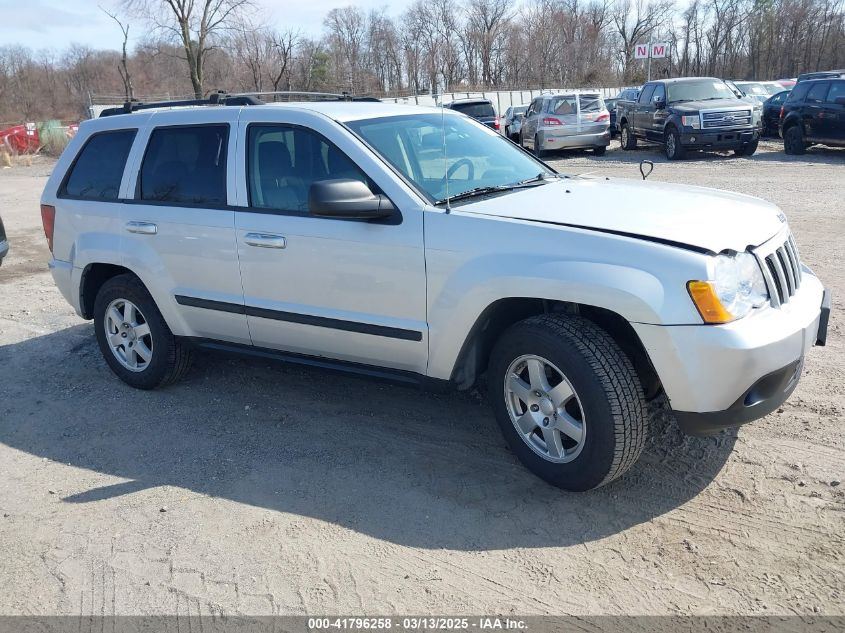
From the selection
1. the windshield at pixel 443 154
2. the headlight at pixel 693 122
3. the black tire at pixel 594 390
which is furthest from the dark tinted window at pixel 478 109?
the black tire at pixel 594 390

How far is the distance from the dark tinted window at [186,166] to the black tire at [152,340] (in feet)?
2.14

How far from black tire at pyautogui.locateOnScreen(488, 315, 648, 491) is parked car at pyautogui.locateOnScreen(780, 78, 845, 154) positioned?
52.7ft

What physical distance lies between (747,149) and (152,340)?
1665 cm

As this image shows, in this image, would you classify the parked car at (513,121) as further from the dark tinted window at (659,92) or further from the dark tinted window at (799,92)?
the dark tinted window at (799,92)

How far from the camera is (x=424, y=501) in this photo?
3713mm

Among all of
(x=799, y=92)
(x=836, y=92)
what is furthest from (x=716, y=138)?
(x=836, y=92)

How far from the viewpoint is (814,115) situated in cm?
1706

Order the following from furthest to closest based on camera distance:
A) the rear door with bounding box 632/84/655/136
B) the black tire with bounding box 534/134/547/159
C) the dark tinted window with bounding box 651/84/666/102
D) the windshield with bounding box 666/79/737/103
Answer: the black tire with bounding box 534/134/547/159, the rear door with bounding box 632/84/655/136, the dark tinted window with bounding box 651/84/666/102, the windshield with bounding box 666/79/737/103

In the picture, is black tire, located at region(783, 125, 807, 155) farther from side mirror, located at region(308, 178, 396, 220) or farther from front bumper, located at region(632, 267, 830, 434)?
side mirror, located at region(308, 178, 396, 220)

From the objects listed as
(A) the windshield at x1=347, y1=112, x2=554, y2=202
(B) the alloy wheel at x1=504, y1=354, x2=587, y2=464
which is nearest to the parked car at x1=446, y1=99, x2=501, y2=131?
(A) the windshield at x1=347, y1=112, x2=554, y2=202

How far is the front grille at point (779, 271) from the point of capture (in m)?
3.39

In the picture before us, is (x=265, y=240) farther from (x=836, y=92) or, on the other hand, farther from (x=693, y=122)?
(x=836, y=92)

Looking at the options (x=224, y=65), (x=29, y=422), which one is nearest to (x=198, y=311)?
(x=29, y=422)

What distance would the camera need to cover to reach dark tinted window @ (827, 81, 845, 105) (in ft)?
53.9
